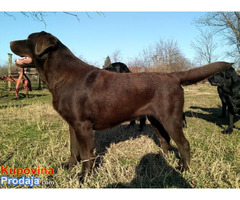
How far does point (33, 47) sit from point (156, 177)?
9.20 feet

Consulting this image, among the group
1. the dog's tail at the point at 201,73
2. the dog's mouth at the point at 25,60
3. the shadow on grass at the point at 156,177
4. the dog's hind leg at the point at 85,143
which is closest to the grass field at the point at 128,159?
the shadow on grass at the point at 156,177

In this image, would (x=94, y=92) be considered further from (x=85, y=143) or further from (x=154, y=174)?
(x=154, y=174)

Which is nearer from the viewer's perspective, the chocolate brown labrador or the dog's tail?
the chocolate brown labrador

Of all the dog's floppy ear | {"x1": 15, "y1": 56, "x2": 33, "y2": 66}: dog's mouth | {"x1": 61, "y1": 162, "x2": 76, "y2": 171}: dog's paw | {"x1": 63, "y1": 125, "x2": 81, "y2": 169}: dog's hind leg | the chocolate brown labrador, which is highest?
the dog's floppy ear

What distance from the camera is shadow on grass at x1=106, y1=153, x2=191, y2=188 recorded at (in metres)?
2.78

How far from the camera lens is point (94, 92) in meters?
2.95

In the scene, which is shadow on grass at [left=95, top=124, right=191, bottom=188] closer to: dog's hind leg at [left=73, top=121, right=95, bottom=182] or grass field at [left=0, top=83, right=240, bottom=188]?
grass field at [left=0, top=83, right=240, bottom=188]

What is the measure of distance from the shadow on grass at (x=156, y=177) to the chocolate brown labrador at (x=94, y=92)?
0.29m

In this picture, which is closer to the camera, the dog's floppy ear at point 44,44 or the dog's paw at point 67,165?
the dog's floppy ear at point 44,44

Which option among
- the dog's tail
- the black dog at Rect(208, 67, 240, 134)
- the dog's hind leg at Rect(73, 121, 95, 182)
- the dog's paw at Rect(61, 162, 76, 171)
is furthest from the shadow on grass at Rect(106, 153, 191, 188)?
the black dog at Rect(208, 67, 240, 134)

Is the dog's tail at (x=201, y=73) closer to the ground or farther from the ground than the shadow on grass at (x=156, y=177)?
farther from the ground

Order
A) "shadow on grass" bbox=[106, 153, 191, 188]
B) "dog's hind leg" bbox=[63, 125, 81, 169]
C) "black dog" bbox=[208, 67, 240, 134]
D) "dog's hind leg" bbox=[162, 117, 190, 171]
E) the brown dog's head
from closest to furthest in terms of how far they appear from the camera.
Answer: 1. "shadow on grass" bbox=[106, 153, 191, 188]
2. the brown dog's head
3. "dog's hind leg" bbox=[162, 117, 190, 171]
4. "dog's hind leg" bbox=[63, 125, 81, 169]
5. "black dog" bbox=[208, 67, 240, 134]

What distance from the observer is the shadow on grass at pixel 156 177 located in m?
2.78

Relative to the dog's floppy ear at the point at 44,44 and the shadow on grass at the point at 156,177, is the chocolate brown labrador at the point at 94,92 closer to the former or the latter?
the dog's floppy ear at the point at 44,44
